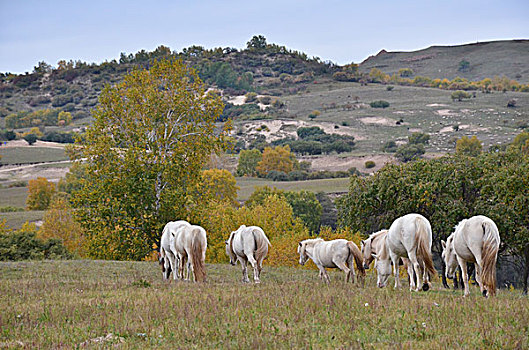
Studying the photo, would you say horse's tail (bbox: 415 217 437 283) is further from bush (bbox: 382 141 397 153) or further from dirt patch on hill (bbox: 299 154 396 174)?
bush (bbox: 382 141 397 153)

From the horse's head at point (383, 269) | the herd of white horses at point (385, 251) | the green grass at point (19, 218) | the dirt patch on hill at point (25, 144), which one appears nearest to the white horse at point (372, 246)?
the herd of white horses at point (385, 251)

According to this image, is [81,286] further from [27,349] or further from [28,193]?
[28,193]

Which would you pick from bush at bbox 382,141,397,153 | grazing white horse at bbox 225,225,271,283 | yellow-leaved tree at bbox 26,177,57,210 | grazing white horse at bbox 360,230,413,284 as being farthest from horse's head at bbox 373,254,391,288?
bush at bbox 382,141,397,153

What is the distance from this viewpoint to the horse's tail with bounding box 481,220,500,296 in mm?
14688

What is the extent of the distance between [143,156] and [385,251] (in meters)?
19.5

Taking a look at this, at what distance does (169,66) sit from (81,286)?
870 inches

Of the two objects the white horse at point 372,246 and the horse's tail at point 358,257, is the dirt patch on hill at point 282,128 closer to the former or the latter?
the white horse at point 372,246

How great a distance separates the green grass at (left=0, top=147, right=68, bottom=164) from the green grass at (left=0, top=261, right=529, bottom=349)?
468 feet

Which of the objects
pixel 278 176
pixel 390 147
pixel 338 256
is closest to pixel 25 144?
pixel 278 176

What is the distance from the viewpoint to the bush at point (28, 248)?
3133 centimetres

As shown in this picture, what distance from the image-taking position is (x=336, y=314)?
428 inches

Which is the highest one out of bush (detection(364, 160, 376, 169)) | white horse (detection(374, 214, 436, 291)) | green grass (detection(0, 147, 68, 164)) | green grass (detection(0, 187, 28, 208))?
white horse (detection(374, 214, 436, 291))

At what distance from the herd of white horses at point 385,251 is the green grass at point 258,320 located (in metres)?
2.35

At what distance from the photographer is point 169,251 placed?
865 inches
